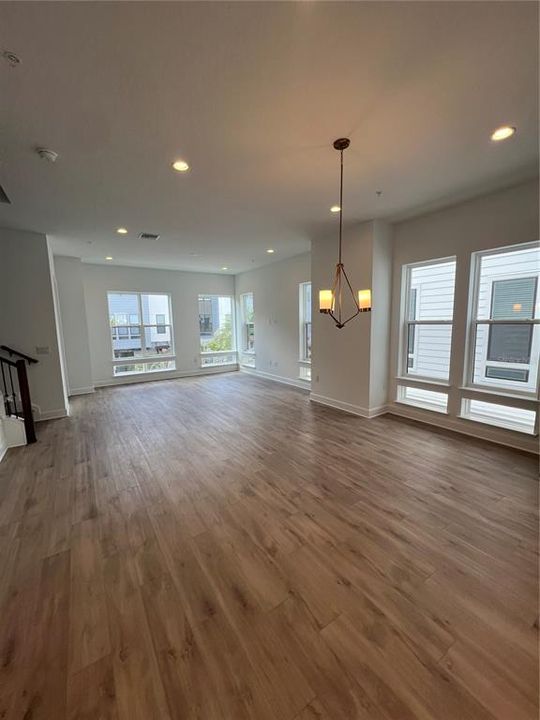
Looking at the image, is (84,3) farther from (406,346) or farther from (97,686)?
(406,346)

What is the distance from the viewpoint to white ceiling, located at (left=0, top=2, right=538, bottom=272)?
147 cm

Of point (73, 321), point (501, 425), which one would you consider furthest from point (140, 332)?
point (501, 425)

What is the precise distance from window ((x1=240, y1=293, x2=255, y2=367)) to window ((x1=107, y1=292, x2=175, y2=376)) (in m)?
2.17

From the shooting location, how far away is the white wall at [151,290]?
7.11 metres

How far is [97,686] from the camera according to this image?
127cm

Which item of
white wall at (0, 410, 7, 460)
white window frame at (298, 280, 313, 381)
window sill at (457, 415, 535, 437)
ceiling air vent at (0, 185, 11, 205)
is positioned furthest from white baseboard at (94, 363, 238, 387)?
window sill at (457, 415, 535, 437)

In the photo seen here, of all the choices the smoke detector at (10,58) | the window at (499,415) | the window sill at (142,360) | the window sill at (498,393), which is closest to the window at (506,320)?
the window sill at (498,393)

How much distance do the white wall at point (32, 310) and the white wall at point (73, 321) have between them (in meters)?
1.57

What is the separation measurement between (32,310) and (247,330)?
535 cm

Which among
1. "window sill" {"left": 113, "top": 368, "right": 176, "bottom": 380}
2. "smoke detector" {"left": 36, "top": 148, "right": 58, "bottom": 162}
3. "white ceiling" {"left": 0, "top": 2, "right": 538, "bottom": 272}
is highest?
"white ceiling" {"left": 0, "top": 2, "right": 538, "bottom": 272}

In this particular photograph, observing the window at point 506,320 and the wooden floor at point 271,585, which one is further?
the window at point 506,320

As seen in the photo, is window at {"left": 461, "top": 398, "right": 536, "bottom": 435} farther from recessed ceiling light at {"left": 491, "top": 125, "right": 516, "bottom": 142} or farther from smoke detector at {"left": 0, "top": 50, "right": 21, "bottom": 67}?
smoke detector at {"left": 0, "top": 50, "right": 21, "bottom": 67}

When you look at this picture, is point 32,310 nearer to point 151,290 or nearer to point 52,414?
point 52,414

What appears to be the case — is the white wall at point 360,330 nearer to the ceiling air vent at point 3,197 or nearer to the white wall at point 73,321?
the ceiling air vent at point 3,197
